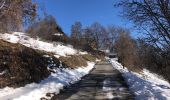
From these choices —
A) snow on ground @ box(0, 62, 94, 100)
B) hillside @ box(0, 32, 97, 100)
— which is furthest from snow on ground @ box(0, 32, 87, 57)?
snow on ground @ box(0, 62, 94, 100)

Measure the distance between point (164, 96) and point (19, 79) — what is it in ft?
29.7

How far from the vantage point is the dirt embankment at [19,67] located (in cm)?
1952

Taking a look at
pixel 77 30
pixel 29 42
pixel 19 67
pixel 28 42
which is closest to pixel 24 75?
pixel 19 67

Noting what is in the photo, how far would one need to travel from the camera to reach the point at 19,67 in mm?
21891

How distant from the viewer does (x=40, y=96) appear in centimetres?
1669

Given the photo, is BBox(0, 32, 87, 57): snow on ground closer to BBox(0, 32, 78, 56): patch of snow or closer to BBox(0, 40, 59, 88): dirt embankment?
BBox(0, 32, 78, 56): patch of snow

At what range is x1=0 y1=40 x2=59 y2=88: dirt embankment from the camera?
19.5 m

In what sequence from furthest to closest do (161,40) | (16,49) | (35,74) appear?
(16,49) < (35,74) < (161,40)

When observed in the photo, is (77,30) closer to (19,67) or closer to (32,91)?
(19,67)

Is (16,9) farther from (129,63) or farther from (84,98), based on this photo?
(129,63)

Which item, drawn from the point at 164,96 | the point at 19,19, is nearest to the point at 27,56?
the point at 19,19

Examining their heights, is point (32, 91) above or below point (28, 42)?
below

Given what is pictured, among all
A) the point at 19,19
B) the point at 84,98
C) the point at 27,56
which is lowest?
the point at 84,98

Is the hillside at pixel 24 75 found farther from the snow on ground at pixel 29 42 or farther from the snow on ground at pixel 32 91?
the snow on ground at pixel 29 42
